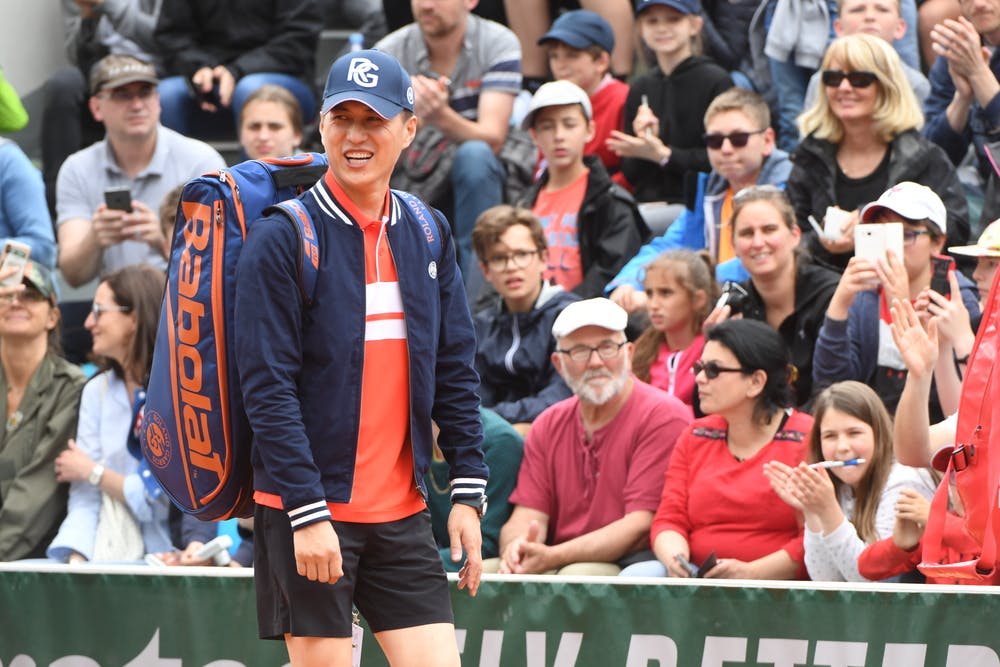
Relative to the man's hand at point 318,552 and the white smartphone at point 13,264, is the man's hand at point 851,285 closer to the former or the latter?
the man's hand at point 318,552

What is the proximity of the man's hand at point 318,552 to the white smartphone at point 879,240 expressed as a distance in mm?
3081

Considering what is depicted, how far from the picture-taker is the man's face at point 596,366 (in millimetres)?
6109

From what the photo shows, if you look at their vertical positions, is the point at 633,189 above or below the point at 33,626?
above

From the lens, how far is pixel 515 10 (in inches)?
380

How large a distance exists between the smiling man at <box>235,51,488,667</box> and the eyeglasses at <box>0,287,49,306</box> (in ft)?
11.9

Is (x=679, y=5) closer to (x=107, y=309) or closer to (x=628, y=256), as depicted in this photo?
(x=628, y=256)

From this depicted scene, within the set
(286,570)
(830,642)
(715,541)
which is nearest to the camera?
(286,570)

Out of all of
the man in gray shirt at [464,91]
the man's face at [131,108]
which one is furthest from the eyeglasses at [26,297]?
the man in gray shirt at [464,91]

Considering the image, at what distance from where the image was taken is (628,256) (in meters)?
7.66

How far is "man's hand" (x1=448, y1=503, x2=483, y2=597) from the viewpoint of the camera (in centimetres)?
378

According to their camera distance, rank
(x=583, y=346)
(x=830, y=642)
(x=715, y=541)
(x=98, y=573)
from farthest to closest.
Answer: (x=583, y=346), (x=715, y=541), (x=98, y=573), (x=830, y=642)

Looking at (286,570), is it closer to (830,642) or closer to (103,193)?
(830,642)

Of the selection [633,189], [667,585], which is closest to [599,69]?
[633,189]

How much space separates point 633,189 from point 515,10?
1.75 meters
